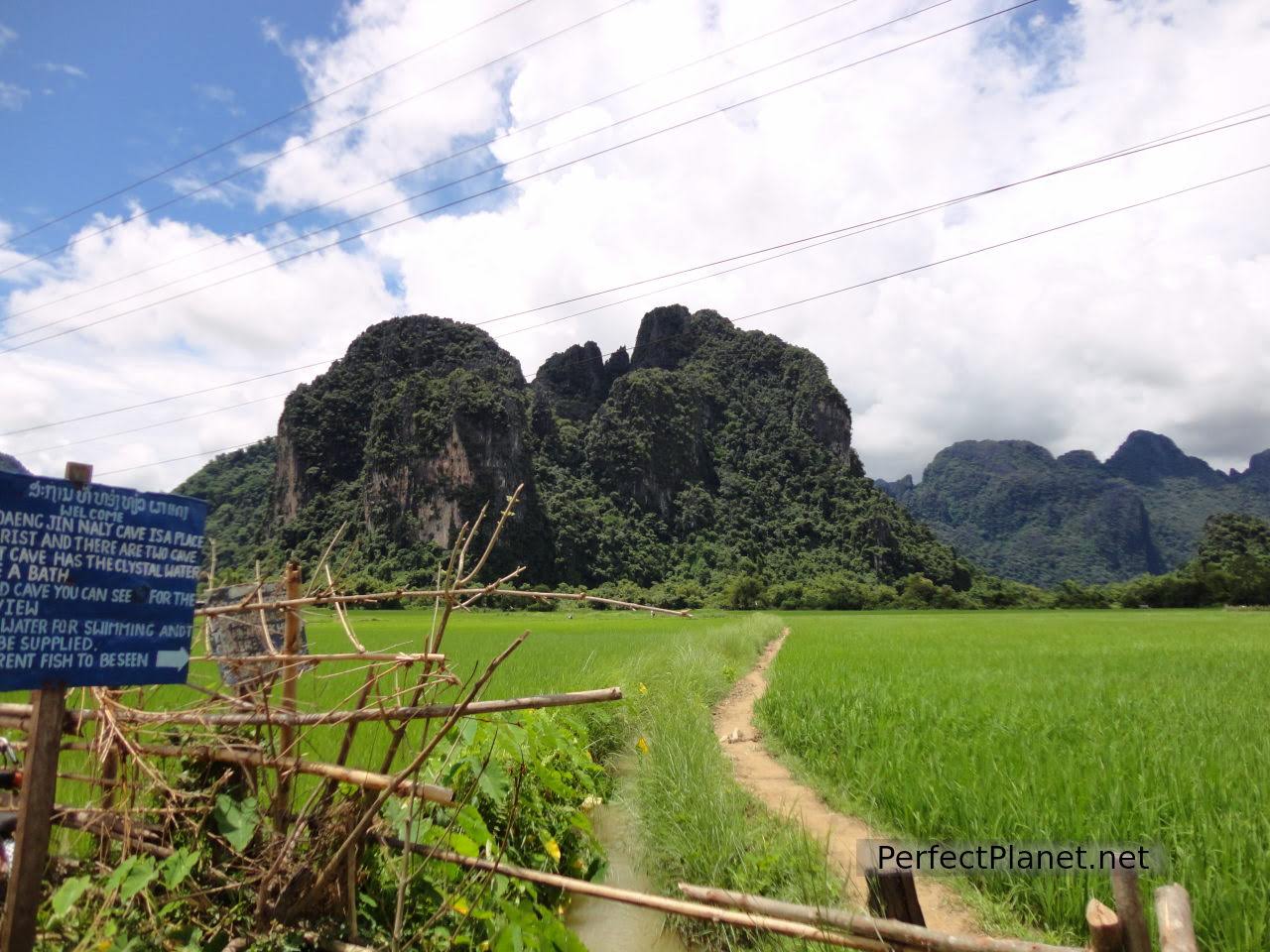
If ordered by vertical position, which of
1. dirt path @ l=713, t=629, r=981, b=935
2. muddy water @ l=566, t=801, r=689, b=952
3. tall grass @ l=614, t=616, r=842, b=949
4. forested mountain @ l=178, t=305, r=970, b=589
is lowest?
muddy water @ l=566, t=801, r=689, b=952

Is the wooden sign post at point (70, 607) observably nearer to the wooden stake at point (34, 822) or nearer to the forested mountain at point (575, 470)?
the wooden stake at point (34, 822)

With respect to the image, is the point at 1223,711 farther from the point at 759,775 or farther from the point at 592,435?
the point at 592,435

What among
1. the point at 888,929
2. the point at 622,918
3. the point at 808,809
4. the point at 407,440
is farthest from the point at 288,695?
the point at 407,440

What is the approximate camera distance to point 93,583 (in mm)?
1803

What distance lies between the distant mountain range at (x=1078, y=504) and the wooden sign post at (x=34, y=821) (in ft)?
362

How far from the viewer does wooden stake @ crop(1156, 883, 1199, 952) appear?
1696 mm

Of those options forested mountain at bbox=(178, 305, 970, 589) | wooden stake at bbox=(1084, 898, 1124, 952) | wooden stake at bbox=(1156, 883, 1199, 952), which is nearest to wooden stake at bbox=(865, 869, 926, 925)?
wooden stake at bbox=(1084, 898, 1124, 952)

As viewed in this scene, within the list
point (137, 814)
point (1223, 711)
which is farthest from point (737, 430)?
point (137, 814)

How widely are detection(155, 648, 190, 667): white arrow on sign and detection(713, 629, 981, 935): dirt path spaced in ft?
8.01

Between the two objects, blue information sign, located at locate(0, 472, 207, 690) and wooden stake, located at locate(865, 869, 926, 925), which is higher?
blue information sign, located at locate(0, 472, 207, 690)

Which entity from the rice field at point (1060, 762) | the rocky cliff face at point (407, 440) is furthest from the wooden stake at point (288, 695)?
the rocky cliff face at point (407, 440)

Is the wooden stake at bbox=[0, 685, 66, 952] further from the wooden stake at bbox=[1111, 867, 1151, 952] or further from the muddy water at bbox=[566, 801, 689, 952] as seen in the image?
the wooden stake at bbox=[1111, 867, 1151, 952]

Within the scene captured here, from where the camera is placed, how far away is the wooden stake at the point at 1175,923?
5.57 ft

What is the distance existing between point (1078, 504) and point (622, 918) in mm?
125772
